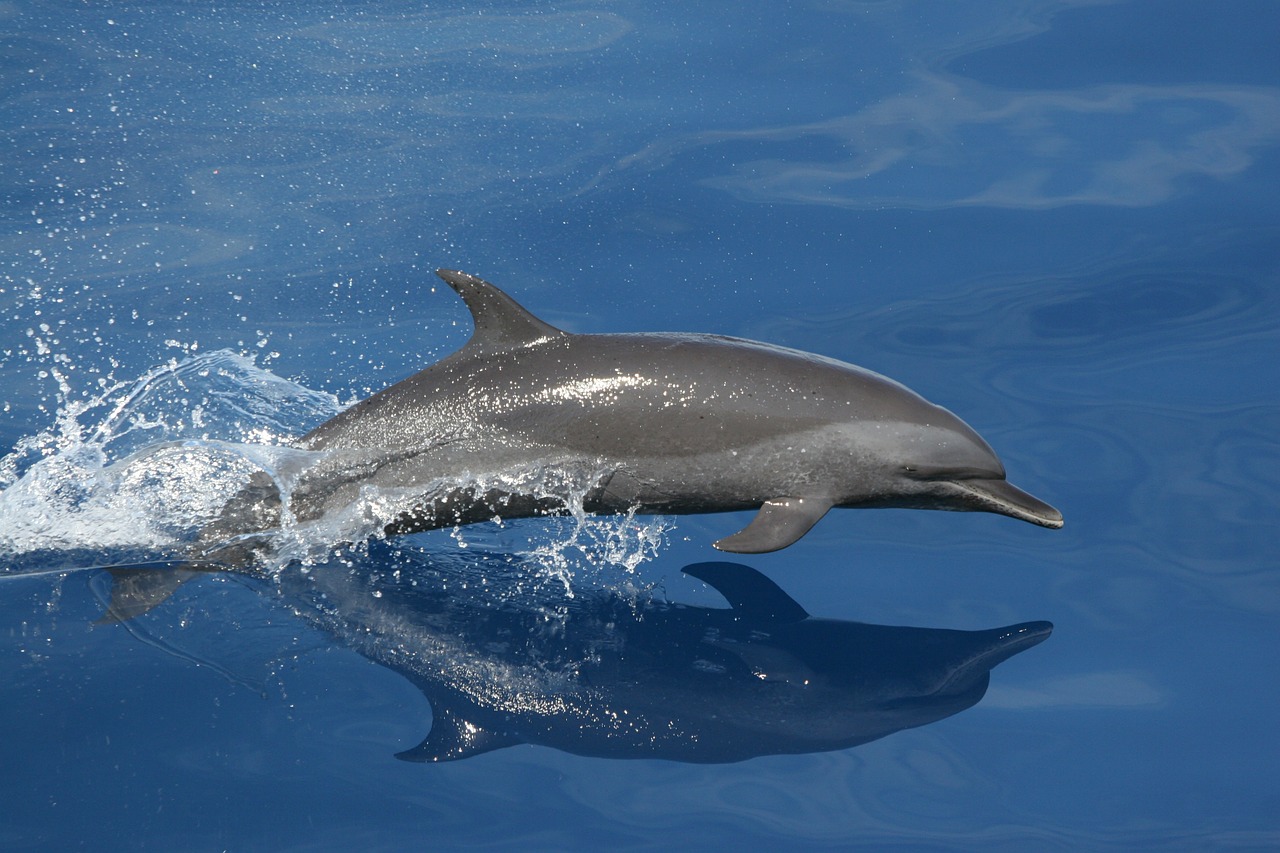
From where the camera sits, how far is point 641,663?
467cm

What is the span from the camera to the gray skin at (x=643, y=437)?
514cm

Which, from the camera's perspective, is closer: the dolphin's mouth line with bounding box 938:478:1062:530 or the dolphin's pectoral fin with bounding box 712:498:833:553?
the dolphin's pectoral fin with bounding box 712:498:833:553

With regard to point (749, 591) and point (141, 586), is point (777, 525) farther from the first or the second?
point (141, 586)

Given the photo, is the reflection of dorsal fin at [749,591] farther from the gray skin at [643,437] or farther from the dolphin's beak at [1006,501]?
the dolphin's beak at [1006,501]

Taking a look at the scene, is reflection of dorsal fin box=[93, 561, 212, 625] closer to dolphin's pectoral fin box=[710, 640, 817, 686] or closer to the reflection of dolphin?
the reflection of dolphin

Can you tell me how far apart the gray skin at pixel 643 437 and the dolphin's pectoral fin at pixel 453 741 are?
1.15 meters

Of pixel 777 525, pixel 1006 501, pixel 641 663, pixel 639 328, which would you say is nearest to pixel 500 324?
pixel 777 525

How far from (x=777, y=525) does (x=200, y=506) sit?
96.9 inches

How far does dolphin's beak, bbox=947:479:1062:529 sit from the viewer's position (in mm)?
5230

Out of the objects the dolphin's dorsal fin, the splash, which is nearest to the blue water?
the splash

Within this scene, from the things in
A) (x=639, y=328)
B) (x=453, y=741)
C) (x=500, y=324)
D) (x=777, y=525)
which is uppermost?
(x=639, y=328)

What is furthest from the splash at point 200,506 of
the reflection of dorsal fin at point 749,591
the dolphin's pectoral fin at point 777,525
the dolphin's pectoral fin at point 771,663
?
the dolphin's pectoral fin at point 771,663

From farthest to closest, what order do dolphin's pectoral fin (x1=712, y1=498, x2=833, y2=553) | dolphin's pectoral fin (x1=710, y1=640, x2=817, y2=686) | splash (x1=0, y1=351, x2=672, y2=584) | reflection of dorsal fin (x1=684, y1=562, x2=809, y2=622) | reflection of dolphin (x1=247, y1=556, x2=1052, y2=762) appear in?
splash (x1=0, y1=351, x2=672, y2=584)
reflection of dorsal fin (x1=684, y1=562, x2=809, y2=622)
dolphin's pectoral fin (x1=712, y1=498, x2=833, y2=553)
dolphin's pectoral fin (x1=710, y1=640, x2=817, y2=686)
reflection of dolphin (x1=247, y1=556, x2=1052, y2=762)

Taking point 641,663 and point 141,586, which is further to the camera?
point 141,586
